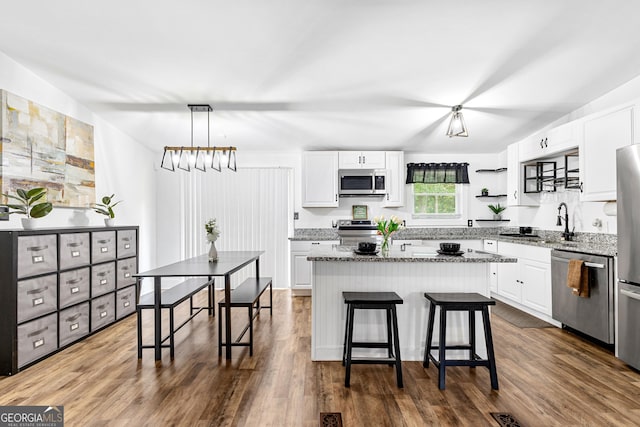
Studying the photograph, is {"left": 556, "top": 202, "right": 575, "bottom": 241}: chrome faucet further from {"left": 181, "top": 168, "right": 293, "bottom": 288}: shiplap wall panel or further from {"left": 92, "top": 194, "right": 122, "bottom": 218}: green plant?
{"left": 92, "top": 194, "right": 122, "bottom": 218}: green plant

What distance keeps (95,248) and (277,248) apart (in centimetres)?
277

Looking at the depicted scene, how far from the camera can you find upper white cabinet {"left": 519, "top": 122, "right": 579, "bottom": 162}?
397 centimetres

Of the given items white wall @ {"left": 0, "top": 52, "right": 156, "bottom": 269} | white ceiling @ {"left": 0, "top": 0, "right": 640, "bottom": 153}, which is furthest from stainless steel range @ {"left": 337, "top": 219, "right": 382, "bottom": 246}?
white wall @ {"left": 0, "top": 52, "right": 156, "bottom": 269}

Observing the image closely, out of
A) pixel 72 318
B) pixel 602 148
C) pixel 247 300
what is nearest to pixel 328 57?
pixel 247 300

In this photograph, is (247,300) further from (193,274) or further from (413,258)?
(413,258)

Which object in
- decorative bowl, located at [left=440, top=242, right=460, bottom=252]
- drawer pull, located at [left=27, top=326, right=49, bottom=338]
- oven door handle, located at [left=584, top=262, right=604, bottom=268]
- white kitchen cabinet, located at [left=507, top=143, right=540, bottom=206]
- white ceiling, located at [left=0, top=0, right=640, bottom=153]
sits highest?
white ceiling, located at [left=0, top=0, right=640, bottom=153]

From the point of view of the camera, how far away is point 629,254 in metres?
2.89

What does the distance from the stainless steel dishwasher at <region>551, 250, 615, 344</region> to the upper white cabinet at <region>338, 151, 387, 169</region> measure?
271cm

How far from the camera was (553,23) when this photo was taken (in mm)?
2715

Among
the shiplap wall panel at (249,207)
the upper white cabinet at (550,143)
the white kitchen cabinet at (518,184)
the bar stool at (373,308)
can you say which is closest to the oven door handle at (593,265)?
the upper white cabinet at (550,143)

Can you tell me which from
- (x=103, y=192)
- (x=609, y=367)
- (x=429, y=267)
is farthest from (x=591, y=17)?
(x=103, y=192)

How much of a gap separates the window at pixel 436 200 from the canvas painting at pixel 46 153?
4678 mm

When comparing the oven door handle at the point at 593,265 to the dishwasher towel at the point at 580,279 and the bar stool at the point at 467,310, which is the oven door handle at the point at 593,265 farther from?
the bar stool at the point at 467,310

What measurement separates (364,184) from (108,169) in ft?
11.7
